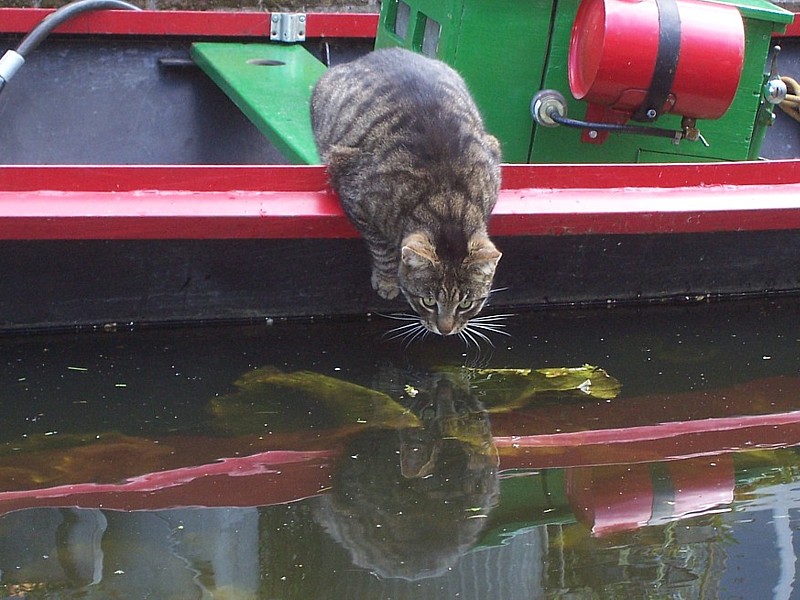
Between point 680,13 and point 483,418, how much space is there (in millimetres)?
1454

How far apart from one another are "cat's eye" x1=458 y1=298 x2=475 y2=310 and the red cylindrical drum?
82cm

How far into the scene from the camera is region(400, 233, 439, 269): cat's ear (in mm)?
3227

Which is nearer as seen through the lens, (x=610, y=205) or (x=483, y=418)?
(x=483, y=418)

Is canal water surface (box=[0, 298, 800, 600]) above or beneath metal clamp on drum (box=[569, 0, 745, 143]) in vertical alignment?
beneath

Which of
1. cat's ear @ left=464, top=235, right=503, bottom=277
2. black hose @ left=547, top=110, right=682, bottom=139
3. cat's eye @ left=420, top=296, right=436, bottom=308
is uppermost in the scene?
black hose @ left=547, top=110, right=682, bottom=139

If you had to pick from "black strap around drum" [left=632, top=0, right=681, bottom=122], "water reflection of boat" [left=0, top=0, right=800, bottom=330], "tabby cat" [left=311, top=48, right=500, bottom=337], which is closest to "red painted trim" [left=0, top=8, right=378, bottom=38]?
"water reflection of boat" [left=0, top=0, right=800, bottom=330]

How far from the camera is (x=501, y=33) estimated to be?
12.5ft

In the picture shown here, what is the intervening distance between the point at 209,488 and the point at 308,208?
3.19 ft

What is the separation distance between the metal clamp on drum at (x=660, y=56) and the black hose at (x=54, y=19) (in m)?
2.07

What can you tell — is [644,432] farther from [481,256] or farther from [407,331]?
[407,331]

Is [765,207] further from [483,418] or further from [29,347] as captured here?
[29,347]

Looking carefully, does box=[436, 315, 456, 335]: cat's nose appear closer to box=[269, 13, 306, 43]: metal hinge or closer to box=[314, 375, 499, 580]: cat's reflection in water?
box=[314, 375, 499, 580]: cat's reflection in water

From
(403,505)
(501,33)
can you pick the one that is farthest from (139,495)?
(501,33)

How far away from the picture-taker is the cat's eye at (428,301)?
3.39 meters
